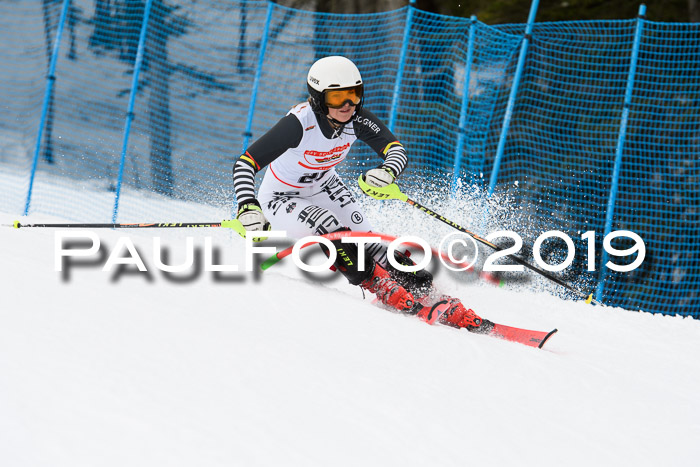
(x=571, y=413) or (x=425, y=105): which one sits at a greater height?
(x=425, y=105)

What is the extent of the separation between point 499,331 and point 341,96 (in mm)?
1678

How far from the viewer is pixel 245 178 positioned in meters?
3.89

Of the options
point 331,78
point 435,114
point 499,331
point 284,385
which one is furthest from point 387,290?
point 435,114

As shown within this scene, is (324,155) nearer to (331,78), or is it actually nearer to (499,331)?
(331,78)

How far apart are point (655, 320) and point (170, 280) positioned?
3.77 m

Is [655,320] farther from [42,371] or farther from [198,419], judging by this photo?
[42,371]

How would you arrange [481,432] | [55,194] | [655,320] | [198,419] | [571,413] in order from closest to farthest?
[198,419] → [481,432] → [571,413] → [655,320] → [55,194]

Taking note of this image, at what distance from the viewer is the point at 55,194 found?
807cm

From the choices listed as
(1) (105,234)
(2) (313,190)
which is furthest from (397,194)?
(1) (105,234)

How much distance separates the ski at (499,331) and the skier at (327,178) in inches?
1.9

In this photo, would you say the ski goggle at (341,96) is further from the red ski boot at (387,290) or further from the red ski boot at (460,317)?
the red ski boot at (460,317)

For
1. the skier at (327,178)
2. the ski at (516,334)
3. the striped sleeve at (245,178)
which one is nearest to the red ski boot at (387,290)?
the skier at (327,178)

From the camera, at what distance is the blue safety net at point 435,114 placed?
6668mm

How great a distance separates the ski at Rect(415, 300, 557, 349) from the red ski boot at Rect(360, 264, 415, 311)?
4.3 inches
